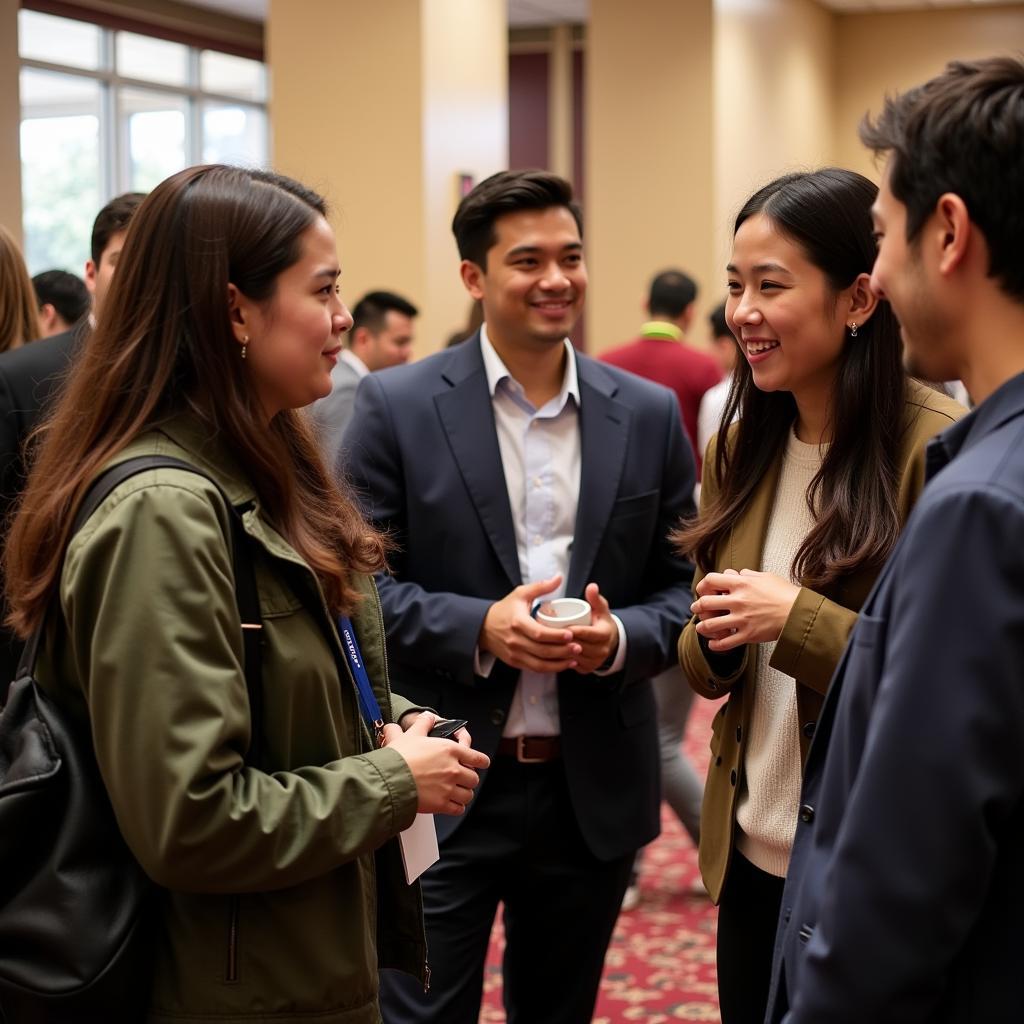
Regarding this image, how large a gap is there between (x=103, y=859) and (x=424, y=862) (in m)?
0.53

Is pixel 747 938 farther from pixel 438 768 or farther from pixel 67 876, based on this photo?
pixel 67 876

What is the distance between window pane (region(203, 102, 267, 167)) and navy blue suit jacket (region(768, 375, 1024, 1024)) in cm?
1215

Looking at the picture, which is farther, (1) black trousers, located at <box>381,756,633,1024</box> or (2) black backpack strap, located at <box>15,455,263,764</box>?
(1) black trousers, located at <box>381,756,633,1024</box>

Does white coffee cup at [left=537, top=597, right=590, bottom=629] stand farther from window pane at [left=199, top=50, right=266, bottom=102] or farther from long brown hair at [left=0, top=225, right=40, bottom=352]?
window pane at [left=199, top=50, right=266, bottom=102]

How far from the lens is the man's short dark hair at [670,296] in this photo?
21.5ft

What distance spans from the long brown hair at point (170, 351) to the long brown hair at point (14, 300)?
1.66 metres

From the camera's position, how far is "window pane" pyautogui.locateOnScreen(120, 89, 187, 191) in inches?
473

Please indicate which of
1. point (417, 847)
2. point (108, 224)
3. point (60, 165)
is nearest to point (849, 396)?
point (417, 847)

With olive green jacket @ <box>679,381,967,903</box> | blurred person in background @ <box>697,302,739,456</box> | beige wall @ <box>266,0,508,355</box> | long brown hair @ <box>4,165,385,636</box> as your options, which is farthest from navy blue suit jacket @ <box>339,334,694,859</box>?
beige wall @ <box>266,0,508,355</box>

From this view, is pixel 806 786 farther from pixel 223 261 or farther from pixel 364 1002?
pixel 223 261

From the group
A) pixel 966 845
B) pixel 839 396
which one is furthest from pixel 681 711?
pixel 966 845

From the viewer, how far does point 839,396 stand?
2152 mm

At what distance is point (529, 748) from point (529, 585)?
1.08 ft

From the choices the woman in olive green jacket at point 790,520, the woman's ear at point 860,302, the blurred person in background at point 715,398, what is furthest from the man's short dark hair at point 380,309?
the woman's ear at point 860,302
